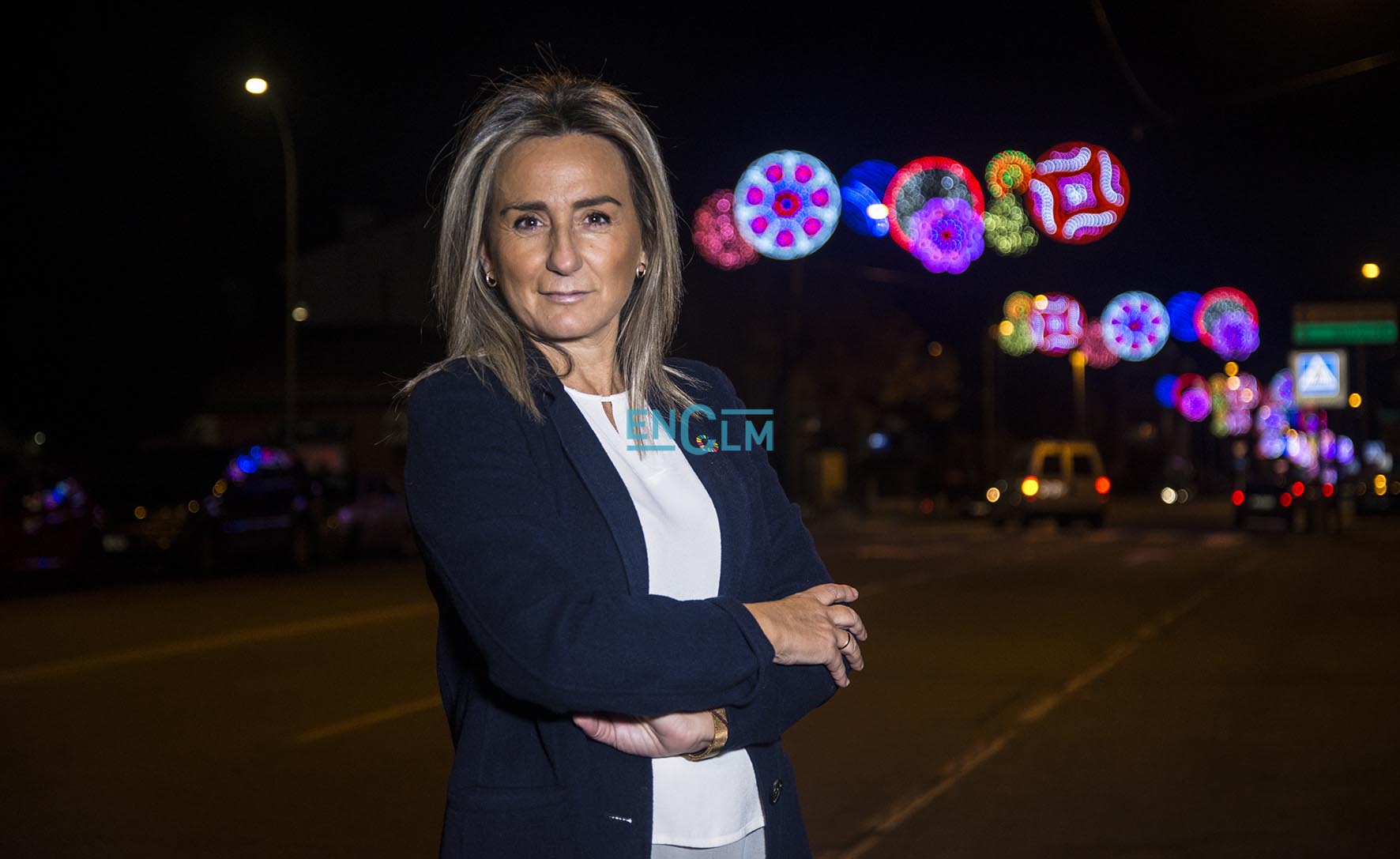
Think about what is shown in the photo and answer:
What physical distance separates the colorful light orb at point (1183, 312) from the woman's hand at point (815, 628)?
112 feet

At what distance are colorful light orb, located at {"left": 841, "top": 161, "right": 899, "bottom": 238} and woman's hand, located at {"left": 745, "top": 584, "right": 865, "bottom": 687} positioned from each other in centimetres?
2178

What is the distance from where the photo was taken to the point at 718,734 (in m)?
2.27

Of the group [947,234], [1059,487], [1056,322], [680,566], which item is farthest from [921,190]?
[680,566]

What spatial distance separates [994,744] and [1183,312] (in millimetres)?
28473

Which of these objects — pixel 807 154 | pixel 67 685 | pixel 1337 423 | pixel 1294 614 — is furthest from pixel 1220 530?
pixel 67 685

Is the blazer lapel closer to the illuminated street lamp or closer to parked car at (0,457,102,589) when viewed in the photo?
parked car at (0,457,102,589)

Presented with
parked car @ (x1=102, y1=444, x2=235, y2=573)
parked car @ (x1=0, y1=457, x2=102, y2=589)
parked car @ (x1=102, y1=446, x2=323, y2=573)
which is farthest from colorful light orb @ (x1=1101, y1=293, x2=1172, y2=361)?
parked car @ (x1=0, y1=457, x2=102, y2=589)

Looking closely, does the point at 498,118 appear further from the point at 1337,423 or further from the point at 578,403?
the point at 1337,423

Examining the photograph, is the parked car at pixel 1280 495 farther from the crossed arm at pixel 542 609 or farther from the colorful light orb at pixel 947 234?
the crossed arm at pixel 542 609

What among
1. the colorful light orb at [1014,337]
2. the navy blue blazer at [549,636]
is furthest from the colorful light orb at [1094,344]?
the navy blue blazer at [549,636]

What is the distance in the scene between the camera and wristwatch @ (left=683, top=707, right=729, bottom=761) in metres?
2.26

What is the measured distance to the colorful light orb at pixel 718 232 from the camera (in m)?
36.5

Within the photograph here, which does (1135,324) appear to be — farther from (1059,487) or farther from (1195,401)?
(1195,401)

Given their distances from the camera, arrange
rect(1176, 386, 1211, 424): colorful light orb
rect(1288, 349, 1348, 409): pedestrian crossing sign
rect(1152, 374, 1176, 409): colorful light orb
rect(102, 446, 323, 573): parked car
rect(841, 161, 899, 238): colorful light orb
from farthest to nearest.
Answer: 1. rect(1152, 374, 1176, 409): colorful light orb
2. rect(1176, 386, 1211, 424): colorful light orb
3. rect(1288, 349, 1348, 409): pedestrian crossing sign
4. rect(841, 161, 899, 238): colorful light orb
5. rect(102, 446, 323, 573): parked car
